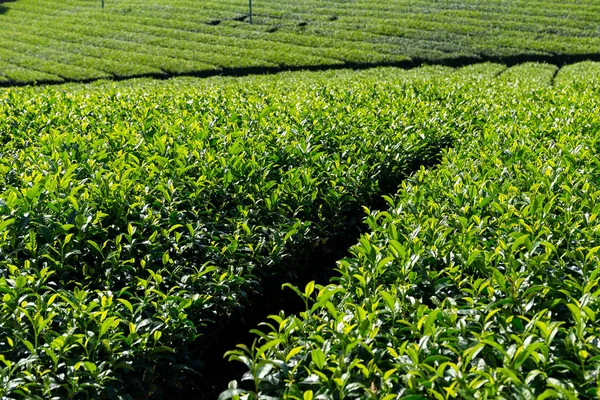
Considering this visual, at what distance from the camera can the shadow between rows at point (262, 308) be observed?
14.4ft

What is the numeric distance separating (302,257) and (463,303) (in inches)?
82.7

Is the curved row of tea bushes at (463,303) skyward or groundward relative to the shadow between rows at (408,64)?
skyward

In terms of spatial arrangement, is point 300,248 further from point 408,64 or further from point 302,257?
point 408,64

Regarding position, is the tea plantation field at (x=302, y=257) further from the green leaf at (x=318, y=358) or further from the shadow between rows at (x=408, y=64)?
the shadow between rows at (x=408, y=64)

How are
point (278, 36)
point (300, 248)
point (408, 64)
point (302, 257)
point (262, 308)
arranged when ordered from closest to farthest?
point (262, 308) < point (300, 248) < point (302, 257) < point (408, 64) < point (278, 36)

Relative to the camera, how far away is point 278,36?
3100 cm

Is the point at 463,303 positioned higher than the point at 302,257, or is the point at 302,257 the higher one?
the point at 463,303

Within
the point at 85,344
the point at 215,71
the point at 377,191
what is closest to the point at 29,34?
the point at 215,71

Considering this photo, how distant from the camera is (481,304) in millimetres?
3303

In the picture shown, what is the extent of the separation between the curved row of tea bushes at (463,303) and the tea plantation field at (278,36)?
21.6 m

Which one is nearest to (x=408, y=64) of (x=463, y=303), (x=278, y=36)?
(x=278, y=36)

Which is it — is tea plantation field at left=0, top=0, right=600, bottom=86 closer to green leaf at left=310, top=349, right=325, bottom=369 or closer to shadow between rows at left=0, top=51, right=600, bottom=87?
shadow between rows at left=0, top=51, right=600, bottom=87

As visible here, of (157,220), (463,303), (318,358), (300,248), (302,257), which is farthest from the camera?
(302,257)

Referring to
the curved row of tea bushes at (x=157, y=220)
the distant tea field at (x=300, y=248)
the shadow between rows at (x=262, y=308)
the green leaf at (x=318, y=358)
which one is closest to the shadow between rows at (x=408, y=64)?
the distant tea field at (x=300, y=248)
